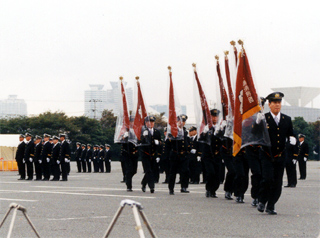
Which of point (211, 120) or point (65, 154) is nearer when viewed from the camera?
point (211, 120)

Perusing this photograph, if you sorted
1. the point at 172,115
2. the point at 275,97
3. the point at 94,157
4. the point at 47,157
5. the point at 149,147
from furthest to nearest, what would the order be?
1. the point at 94,157
2. the point at 47,157
3. the point at 172,115
4. the point at 149,147
5. the point at 275,97

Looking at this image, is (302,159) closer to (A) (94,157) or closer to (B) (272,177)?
(B) (272,177)

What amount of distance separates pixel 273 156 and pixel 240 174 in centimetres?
273

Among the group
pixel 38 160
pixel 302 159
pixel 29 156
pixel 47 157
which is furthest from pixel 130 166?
pixel 29 156

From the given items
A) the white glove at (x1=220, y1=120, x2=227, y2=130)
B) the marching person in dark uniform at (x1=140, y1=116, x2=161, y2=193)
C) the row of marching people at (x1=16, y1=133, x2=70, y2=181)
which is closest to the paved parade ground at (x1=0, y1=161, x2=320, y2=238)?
the marching person in dark uniform at (x1=140, y1=116, x2=161, y2=193)

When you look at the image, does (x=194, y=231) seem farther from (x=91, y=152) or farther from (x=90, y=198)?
(x=91, y=152)

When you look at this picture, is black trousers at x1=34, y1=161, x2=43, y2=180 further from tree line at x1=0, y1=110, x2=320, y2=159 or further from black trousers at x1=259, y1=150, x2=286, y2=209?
tree line at x1=0, y1=110, x2=320, y2=159

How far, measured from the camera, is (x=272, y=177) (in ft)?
37.2

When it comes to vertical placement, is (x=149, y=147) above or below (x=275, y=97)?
below

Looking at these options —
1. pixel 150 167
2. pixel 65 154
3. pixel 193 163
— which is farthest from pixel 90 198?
pixel 65 154

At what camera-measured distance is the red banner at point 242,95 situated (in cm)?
1192

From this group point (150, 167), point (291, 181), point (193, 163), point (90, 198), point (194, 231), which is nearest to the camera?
point (194, 231)

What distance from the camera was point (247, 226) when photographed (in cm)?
980

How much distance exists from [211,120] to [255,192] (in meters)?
3.14
